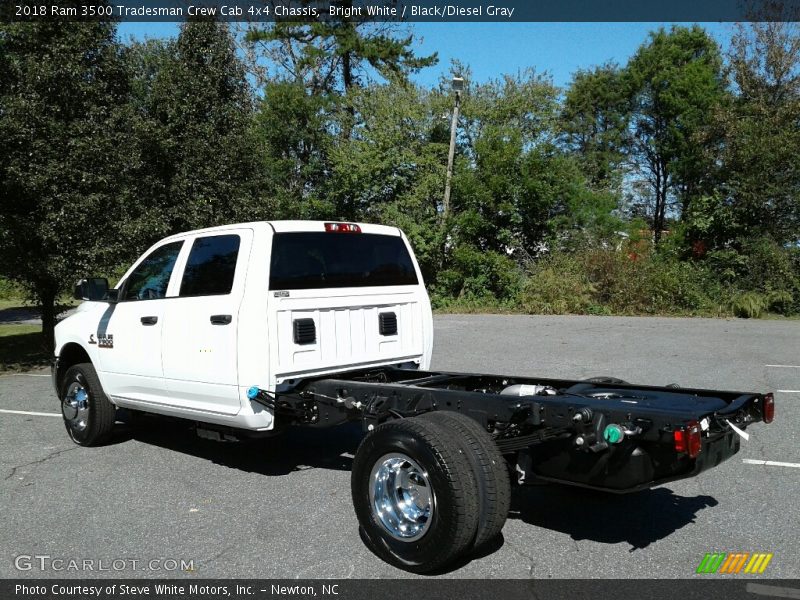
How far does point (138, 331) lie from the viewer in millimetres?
6371

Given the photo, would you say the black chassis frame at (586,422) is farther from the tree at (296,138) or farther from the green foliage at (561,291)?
the tree at (296,138)

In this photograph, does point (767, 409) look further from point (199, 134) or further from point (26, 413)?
point (199, 134)

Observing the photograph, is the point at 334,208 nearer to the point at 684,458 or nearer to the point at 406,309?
the point at 406,309

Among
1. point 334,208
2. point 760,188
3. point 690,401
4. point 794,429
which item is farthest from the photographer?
point 334,208

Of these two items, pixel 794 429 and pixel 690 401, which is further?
pixel 794 429

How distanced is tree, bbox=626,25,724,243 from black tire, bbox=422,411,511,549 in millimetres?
33434

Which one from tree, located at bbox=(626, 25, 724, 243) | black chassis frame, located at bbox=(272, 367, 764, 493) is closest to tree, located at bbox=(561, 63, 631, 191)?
tree, located at bbox=(626, 25, 724, 243)

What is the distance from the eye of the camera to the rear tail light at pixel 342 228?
5965 millimetres

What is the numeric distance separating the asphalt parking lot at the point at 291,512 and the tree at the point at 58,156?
4.63 metres

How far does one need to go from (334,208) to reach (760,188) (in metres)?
15.2
